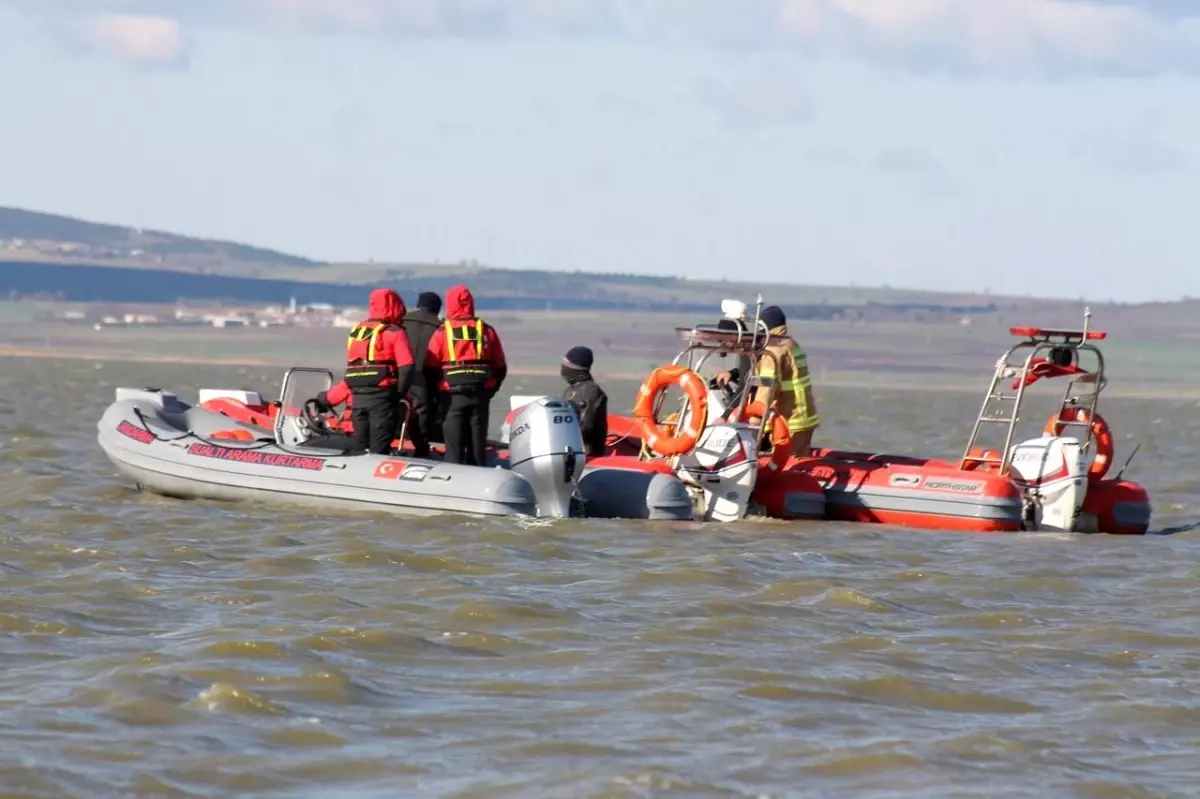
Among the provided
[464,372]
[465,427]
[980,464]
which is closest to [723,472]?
[465,427]

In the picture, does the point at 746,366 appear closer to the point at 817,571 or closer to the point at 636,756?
the point at 817,571

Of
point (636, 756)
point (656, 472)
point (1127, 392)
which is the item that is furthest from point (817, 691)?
point (1127, 392)

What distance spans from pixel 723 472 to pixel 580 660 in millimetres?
6076

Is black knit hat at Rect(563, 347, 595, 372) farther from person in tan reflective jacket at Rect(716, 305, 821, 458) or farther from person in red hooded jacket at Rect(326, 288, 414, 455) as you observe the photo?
person in red hooded jacket at Rect(326, 288, 414, 455)

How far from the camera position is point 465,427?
49.0 feet

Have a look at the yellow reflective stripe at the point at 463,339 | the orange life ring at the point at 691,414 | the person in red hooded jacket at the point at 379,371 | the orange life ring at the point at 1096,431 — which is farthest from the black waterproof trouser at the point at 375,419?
the orange life ring at the point at 1096,431

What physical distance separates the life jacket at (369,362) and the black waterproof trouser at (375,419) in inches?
3.8

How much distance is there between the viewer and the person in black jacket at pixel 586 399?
51.6ft

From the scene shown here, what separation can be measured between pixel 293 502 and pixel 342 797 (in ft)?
27.2

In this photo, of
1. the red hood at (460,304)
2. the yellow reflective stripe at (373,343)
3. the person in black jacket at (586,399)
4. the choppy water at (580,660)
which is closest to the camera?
the choppy water at (580,660)

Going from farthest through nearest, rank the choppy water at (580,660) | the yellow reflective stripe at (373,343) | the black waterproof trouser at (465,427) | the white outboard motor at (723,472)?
the white outboard motor at (723,472) < the black waterproof trouser at (465,427) < the yellow reflective stripe at (373,343) < the choppy water at (580,660)

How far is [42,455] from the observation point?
67.1 feet

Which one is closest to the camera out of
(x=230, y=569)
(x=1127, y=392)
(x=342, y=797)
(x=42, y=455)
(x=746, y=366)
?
(x=342, y=797)

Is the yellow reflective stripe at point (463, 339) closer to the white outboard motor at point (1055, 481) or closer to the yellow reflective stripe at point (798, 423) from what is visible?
the yellow reflective stripe at point (798, 423)
